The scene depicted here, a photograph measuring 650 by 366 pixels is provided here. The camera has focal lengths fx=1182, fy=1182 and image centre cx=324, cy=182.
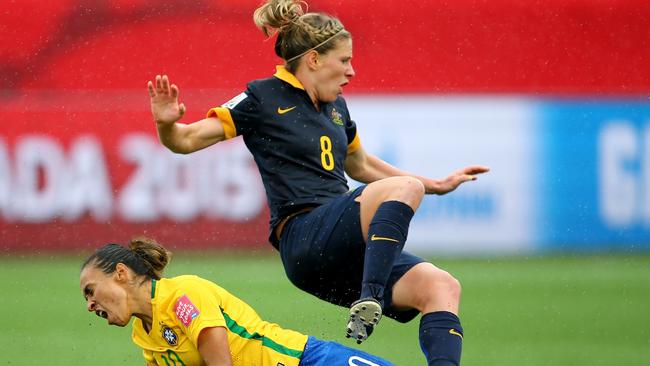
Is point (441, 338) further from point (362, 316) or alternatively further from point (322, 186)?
point (322, 186)

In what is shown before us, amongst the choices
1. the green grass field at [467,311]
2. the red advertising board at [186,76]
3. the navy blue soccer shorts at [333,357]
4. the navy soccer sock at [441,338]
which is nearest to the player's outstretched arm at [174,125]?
the navy blue soccer shorts at [333,357]

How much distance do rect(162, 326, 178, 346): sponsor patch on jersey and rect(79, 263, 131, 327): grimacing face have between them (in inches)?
6.3

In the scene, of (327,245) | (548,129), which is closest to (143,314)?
(327,245)

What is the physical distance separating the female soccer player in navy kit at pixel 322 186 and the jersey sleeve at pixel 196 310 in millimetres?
373

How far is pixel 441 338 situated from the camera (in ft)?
15.1

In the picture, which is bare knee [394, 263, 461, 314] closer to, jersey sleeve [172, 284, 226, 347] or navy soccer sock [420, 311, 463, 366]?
navy soccer sock [420, 311, 463, 366]

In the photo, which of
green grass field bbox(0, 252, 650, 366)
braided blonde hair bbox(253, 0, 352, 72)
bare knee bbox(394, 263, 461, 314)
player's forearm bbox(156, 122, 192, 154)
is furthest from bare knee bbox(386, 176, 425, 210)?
green grass field bbox(0, 252, 650, 366)

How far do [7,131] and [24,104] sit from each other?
321 millimetres

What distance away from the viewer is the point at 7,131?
1077 cm

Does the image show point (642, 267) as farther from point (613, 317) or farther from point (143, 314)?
point (143, 314)

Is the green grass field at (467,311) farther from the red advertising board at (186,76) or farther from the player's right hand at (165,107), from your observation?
the player's right hand at (165,107)

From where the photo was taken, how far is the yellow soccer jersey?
470 centimetres

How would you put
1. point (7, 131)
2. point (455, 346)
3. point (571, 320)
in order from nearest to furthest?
point (455, 346) < point (571, 320) < point (7, 131)

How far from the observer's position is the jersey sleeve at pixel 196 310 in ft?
15.2
